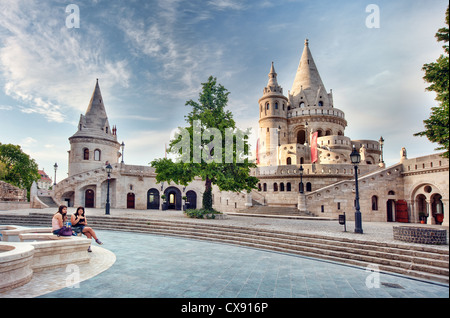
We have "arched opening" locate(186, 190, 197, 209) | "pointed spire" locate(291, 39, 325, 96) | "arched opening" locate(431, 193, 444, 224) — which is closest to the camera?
"arched opening" locate(431, 193, 444, 224)

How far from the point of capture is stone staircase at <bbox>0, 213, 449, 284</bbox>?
7.61m

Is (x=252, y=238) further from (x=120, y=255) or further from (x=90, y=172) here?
(x=90, y=172)

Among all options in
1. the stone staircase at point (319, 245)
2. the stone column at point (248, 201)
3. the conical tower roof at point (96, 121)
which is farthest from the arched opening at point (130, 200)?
the stone staircase at point (319, 245)

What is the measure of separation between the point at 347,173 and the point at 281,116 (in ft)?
63.8

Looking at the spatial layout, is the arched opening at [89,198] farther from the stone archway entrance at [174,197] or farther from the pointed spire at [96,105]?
the pointed spire at [96,105]

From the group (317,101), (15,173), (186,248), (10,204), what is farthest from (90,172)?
(317,101)

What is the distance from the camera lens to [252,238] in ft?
41.8

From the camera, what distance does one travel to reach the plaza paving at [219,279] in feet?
19.5

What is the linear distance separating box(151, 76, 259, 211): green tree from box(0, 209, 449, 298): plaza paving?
10011 millimetres

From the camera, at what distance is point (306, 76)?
51656mm

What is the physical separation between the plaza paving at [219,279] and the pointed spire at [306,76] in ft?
150

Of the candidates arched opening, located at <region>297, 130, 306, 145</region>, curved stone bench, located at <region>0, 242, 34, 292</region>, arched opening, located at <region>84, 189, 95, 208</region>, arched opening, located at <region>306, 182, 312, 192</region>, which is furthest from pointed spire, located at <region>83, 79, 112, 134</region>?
curved stone bench, located at <region>0, 242, 34, 292</region>

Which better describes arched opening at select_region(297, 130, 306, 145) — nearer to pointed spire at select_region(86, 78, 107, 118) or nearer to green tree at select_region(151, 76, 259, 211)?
green tree at select_region(151, 76, 259, 211)
